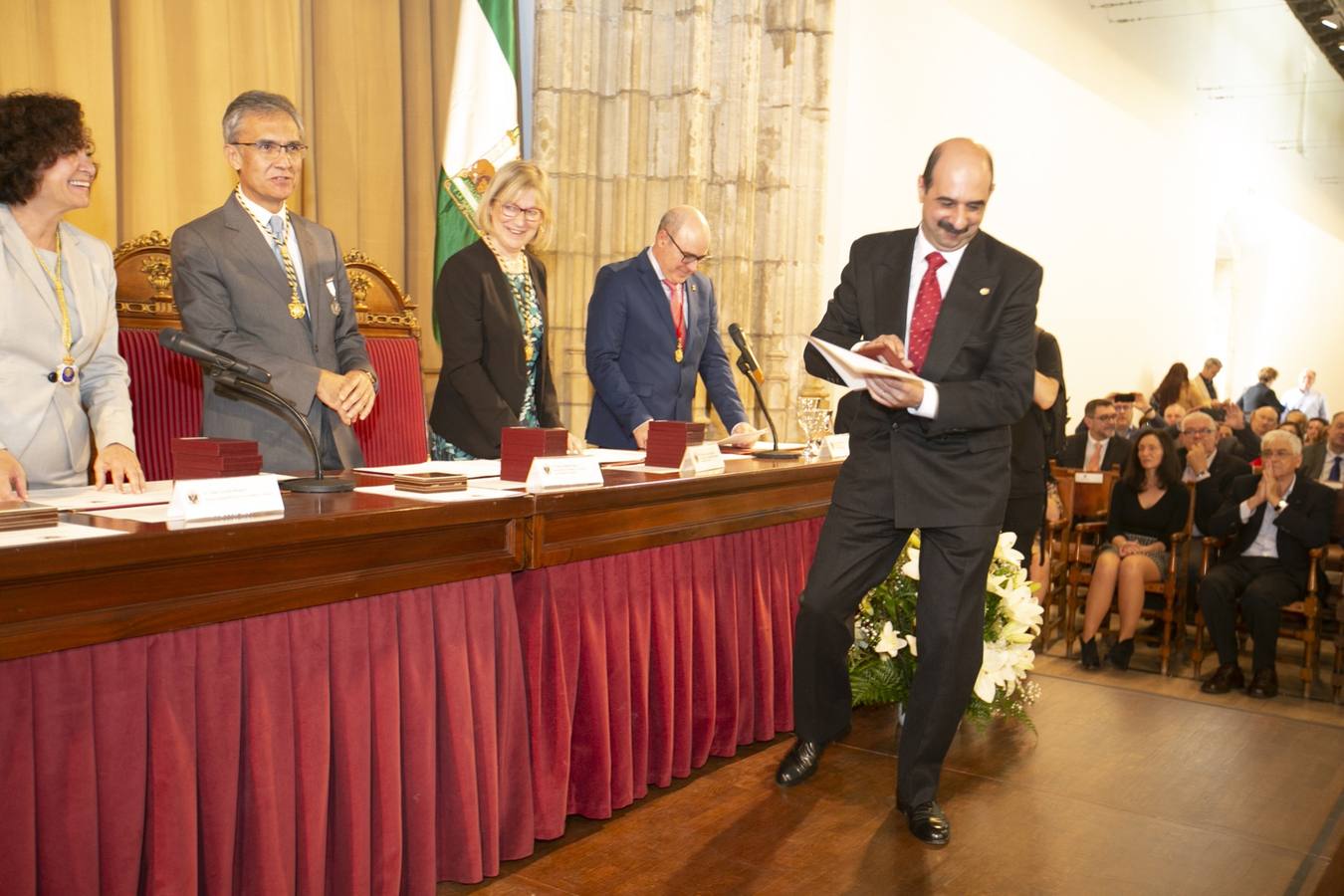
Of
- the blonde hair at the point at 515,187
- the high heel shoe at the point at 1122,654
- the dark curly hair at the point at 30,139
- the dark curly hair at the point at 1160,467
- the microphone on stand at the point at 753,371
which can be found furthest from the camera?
the dark curly hair at the point at 1160,467

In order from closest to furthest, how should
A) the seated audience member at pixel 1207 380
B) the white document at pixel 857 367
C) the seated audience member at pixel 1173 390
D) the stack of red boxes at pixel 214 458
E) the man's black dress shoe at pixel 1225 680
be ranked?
the stack of red boxes at pixel 214 458 → the white document at pixel 857 367 → the man's black dress shoe at pixel 1225 680 → the seated audience member at pixel 1173 390 → the seated audience member at pixel 1207 380

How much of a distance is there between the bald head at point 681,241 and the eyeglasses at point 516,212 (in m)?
0.54

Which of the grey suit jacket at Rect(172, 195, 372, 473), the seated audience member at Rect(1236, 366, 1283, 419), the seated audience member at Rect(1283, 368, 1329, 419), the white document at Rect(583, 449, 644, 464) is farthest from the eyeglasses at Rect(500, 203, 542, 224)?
the seated audience member at Rect(1283, 368, 1329, 419)

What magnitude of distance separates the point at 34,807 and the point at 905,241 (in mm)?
2010

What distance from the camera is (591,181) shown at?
4.97 meters

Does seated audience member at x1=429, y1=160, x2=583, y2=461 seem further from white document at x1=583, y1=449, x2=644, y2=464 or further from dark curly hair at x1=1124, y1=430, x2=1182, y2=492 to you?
dark curly hair at x1=1124, y1=430, x2=1182, y2=492

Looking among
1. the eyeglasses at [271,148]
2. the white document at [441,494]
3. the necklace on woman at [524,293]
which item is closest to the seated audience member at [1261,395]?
the necklace on woman at [524,293]

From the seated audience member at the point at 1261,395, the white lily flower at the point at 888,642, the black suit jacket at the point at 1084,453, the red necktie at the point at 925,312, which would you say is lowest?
the white lily flower at the point at 888,642

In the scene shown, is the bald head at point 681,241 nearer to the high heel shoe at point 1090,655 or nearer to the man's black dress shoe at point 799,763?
the man's black dress shoe at point 799,763

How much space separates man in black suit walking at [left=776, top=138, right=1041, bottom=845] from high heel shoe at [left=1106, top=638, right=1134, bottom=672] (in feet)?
8.32

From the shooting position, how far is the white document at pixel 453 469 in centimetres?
260

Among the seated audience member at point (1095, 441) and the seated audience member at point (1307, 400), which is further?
the seated audience member at point (1307, 400)

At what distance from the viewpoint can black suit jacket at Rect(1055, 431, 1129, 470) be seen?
21.5 ft

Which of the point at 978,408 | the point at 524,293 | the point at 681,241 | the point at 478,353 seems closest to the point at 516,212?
the point at 524,293
